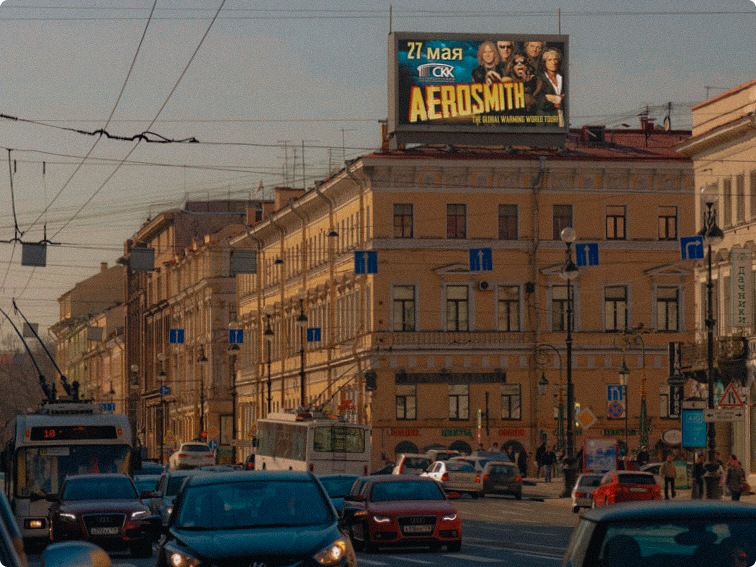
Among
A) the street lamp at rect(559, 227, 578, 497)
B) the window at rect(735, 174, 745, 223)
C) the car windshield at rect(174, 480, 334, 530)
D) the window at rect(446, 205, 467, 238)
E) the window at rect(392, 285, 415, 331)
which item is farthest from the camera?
the window at rect(446, 205, 467, 238)

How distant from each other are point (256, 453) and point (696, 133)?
2011 cm

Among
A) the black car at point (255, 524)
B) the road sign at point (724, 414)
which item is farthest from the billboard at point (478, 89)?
the black car at point (255, 524)

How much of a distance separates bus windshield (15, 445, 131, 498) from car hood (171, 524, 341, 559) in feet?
62.3

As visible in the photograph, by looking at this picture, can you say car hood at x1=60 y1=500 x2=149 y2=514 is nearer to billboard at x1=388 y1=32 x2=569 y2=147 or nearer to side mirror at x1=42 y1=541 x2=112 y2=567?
side mirror at x1=42 y1=541 x2=112 y2=567

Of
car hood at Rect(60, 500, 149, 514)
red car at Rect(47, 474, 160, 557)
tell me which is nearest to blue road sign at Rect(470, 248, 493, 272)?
red car at Rect(47, 474, 160, 557)

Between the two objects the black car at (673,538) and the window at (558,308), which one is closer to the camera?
the black car at (673,538)

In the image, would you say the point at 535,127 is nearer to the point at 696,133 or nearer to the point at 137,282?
the point at 696,133

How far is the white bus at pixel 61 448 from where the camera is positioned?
3341 centimetres

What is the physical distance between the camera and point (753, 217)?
183 feet

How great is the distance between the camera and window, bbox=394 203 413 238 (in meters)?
79.9

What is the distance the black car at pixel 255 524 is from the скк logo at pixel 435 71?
59.4 meters

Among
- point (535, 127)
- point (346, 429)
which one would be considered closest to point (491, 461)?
point (346, 429)

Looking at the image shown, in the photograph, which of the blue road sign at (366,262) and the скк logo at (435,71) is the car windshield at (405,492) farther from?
the скк logo at (435,71)

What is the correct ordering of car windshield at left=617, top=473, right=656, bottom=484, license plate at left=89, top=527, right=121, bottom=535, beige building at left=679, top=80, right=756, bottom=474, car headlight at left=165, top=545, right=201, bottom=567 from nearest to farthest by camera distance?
car headlight at left=165, top=545, right=201, bottom=567 < license plate at left=89, top=527, right=121, bottom=535 < car windshield at left=617, top=473, right=656, bottom=484 < beige building at left=679, top=80, right=756, bottom=474
